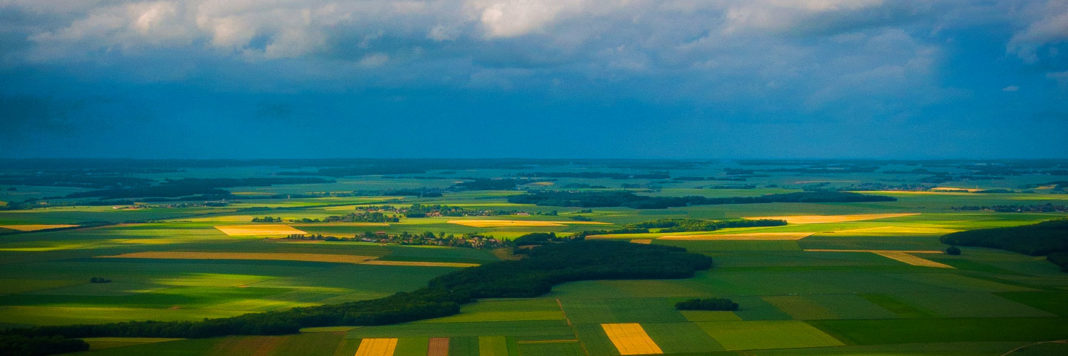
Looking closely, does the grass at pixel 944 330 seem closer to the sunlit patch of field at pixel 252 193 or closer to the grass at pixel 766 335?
the grass at pixel 766 335

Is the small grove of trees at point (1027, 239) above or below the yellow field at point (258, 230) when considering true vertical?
above

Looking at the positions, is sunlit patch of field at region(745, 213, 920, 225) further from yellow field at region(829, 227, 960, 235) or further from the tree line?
the tree line

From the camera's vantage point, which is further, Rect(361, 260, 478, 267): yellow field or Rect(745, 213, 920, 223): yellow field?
Rect(745, 213, 920, 223): yellow field

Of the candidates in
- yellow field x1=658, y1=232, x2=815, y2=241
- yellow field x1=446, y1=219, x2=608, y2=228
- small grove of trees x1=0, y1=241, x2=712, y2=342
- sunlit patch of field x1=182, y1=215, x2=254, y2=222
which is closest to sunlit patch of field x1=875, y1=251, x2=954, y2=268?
yellow field x1=658, y1=232, x2=815, y2=241

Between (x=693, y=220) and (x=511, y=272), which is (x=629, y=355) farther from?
(x=693, y=220)

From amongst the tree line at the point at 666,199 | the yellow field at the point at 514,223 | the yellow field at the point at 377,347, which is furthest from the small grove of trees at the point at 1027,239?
the tree line at the point at 666,199
